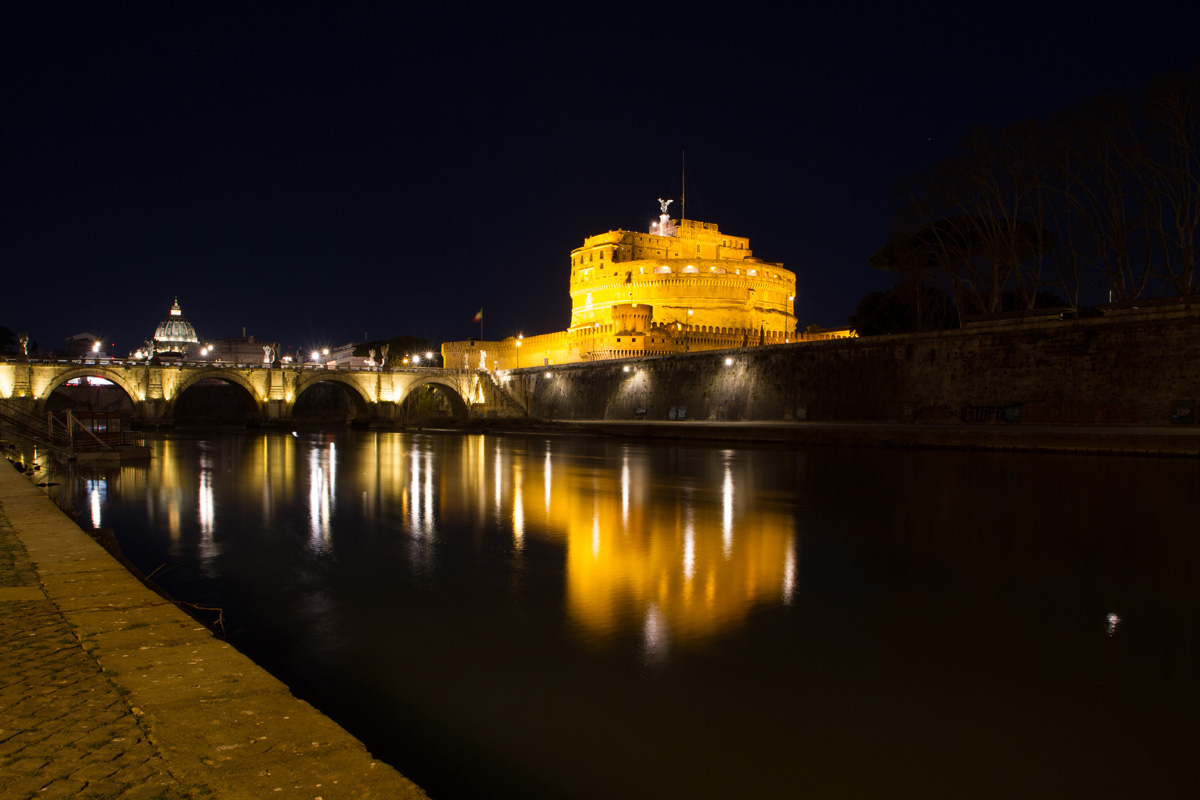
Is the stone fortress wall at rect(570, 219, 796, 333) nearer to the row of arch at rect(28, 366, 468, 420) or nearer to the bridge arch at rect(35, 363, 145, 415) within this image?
the row of arch at rect(28, 366, 468, 420)

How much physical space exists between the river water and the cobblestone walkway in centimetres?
155

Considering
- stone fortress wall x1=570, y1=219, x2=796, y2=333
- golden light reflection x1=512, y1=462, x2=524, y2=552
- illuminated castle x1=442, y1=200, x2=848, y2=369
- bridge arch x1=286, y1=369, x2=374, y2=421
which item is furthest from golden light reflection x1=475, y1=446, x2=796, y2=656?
stone fortress wall x1=570, y1=219, x2=796, y2=333

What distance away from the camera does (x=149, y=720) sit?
2711 millimetres

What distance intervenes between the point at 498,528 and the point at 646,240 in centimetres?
6476

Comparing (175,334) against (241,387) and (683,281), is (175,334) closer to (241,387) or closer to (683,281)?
(241,387)

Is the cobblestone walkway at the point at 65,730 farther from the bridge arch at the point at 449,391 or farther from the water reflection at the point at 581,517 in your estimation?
the bridge arch at the point at 449,391

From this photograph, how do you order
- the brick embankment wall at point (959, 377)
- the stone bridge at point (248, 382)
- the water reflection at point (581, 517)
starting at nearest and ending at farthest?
the water reflection at point (581, 517) → the brick embankment wall at point (959, 377) → the stone bridge at point (248, 382)

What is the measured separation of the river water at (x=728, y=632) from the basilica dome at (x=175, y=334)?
4749 inches

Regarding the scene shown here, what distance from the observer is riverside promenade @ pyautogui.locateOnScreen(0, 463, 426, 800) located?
231 centimetres

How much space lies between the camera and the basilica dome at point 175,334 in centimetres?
11988

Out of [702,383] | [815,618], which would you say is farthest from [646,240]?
[815,618]

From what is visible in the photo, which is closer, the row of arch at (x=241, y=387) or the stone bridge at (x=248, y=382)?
the stone bridge at (x=248, y=382)

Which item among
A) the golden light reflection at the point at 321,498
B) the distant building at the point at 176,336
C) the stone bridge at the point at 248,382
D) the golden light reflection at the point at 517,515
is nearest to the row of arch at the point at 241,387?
the stone bridge at the point at 248,382

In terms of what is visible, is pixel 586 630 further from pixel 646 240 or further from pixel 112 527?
pixel 646 240
